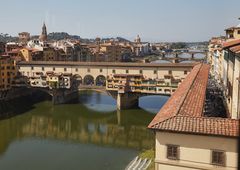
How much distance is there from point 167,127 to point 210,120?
819 millimetres

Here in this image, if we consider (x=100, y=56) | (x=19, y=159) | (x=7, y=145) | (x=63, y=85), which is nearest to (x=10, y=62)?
(x=63, y=85)

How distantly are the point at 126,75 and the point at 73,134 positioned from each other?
22.0 feet

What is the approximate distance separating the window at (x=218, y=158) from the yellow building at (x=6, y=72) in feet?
68.9

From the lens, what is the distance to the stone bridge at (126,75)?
2138 cm

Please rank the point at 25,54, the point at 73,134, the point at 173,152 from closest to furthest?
the point at 173,152, the point at 73,134, the point at 25,54

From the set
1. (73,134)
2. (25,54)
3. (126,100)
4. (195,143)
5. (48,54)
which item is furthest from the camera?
(48,54)

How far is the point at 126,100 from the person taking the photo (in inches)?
853

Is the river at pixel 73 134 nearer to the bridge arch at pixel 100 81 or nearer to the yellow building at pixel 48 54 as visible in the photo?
the bridge arch at pixel 100 81

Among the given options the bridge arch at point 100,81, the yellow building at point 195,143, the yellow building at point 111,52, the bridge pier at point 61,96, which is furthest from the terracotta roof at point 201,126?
the yellow building at point 111,52

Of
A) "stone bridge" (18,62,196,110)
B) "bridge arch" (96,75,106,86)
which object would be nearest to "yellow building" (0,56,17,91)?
"stone bridge" (18,62,196,110)

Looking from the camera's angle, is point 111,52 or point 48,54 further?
point 111,52

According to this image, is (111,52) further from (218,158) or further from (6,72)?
(218,158)

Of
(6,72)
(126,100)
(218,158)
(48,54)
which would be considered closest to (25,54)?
(48,54)

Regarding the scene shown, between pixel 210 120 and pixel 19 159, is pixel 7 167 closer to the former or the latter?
pixel 19 159
